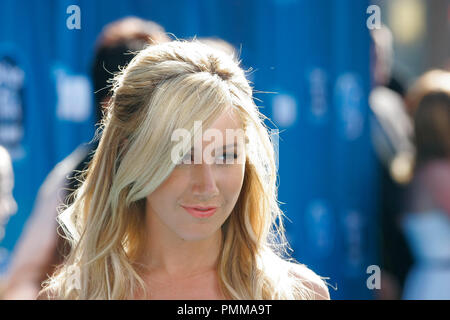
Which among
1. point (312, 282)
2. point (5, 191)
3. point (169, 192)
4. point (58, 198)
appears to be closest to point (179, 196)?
point (169, 192)

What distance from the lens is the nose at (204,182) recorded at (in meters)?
1.65

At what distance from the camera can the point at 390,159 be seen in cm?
363

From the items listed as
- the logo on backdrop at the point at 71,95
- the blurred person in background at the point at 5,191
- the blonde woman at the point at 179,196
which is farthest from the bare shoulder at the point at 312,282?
the logo on backdrop at the point at 71,95

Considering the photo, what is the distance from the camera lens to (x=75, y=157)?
97.6 inches

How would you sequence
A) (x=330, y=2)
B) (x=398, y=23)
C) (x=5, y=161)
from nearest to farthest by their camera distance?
1. (x=5, y=161)
2. (x=330, y=2)
3. (x=398, y=23)

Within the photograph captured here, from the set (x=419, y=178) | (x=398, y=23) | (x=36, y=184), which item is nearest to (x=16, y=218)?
(x=36, y=184)

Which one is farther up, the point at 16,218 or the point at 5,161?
the point at 5,161

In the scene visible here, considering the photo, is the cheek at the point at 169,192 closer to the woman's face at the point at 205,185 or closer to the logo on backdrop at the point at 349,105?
the woman's face at the point at 205,185

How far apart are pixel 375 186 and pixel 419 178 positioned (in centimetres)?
38

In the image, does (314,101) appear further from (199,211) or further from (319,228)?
(199,211)

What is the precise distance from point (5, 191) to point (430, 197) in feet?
6.77

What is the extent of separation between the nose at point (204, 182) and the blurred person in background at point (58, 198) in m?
0.63

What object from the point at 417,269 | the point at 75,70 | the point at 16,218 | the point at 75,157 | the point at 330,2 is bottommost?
the point at 417,269
